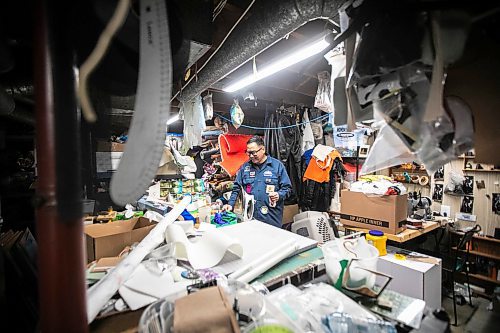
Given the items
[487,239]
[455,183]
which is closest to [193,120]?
[455,183]

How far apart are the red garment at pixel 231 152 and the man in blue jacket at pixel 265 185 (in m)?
0.90

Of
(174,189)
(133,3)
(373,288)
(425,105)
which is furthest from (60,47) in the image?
(174,189)

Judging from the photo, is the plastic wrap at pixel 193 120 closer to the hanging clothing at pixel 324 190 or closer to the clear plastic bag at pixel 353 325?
the hanging clothing at pixel 324 190

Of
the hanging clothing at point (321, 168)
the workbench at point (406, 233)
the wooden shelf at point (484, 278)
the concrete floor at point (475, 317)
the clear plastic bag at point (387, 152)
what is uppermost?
the clear plastic bag at point (387, 152)

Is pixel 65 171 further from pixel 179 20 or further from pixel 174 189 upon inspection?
pixel 174 189

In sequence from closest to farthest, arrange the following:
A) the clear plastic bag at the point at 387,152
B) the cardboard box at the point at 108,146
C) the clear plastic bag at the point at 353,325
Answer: the clear plastic bag at the point at 353,325
the clear plastic bag at the point at 387,152
the cardboard box at the point at 108,146

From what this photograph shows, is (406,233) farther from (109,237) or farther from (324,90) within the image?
(109,237)

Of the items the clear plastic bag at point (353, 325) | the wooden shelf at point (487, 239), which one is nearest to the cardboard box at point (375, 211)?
the wooden shelf at point (487, 239)

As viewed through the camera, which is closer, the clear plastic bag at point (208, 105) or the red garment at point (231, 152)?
the clear plastic bag at point (208, 105)

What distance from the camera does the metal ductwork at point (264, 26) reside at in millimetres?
1243

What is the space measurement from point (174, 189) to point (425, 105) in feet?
11.0

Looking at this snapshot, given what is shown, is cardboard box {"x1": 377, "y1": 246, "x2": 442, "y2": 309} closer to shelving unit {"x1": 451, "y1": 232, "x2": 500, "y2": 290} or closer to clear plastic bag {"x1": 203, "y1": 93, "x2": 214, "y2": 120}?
shelving unit {"x1": 451, "y1": 232, "x2": 500, "y2": 290}

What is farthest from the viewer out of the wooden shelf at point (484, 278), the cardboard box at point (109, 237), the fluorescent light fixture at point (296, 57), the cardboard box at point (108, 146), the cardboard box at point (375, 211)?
the wooden shelf at point (484, 278)

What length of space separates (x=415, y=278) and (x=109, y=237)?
2678 mm
